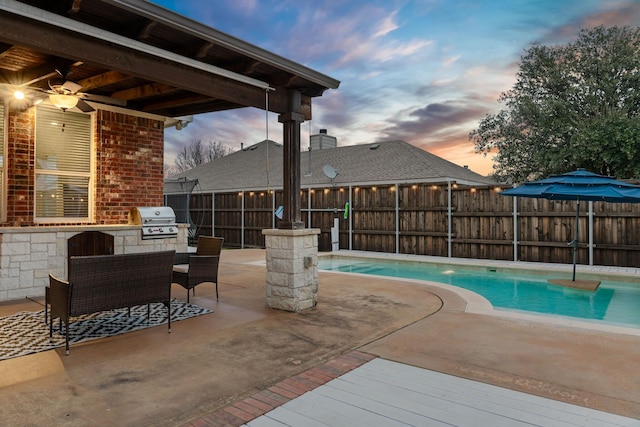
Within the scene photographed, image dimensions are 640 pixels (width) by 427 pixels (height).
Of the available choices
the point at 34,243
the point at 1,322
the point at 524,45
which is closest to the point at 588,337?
the point at 1,322

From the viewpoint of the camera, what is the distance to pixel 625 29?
13695 millimetres

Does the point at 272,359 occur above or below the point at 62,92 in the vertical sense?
below

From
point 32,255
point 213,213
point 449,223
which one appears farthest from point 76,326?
point 213,213

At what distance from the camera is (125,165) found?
23.5ft

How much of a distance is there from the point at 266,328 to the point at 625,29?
16339 millimetres

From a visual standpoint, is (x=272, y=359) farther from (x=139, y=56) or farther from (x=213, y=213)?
(x=213, y=213)

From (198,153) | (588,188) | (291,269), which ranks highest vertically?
(198,153)

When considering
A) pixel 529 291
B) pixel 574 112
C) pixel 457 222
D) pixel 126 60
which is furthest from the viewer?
pixel 574 112

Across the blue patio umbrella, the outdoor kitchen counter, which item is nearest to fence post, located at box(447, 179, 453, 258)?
the blue patio umbrella

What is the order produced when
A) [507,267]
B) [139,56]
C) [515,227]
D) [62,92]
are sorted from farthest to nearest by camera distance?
1. [515,227]
2. [507,267]
3. [62,92]
4. [139,56]

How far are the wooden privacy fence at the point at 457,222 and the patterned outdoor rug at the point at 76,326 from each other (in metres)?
8.09

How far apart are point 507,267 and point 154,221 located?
7822 mm

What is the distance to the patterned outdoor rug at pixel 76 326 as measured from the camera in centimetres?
372

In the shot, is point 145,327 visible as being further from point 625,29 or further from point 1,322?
point 625,29
